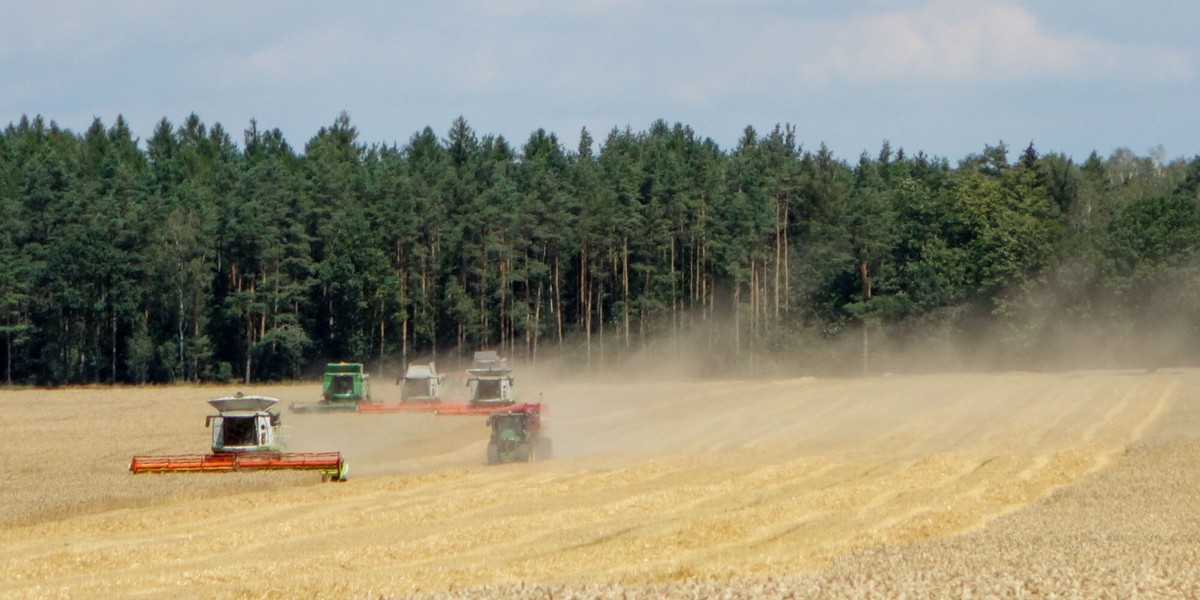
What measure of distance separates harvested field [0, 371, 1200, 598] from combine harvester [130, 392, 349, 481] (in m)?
0.90

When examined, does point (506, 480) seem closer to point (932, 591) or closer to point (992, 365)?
point (932, 591)

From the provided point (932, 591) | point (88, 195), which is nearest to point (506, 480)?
point (932, 591)

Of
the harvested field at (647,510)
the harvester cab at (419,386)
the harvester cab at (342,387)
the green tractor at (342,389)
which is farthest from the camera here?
the harvester cab at (419,386)

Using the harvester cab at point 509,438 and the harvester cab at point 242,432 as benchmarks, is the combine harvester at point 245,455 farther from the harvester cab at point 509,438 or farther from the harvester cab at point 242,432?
the harvester cab at point 509,438

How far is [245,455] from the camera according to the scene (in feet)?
123

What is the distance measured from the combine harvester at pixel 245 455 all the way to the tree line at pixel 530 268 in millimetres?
63704

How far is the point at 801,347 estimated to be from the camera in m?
99.4

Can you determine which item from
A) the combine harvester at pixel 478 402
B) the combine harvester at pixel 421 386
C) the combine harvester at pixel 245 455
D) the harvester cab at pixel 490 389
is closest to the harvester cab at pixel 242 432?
the combine harvester at pixel 245 455

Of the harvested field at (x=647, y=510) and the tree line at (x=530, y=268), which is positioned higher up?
the tree line at (x=530, y=268)

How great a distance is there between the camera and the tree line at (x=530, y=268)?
98062mm

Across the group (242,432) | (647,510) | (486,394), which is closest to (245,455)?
(242,432)

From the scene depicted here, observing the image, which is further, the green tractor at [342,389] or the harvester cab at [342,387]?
the harvester cab at [342,387]

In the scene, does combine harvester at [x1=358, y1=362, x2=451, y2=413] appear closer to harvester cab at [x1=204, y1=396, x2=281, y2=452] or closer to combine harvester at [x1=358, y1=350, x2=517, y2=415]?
combine harvester at [x1=358, y1=350, x2=517, y2=415]

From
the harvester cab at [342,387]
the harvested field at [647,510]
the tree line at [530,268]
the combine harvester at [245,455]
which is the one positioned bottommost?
the harvested field at [647,510]
